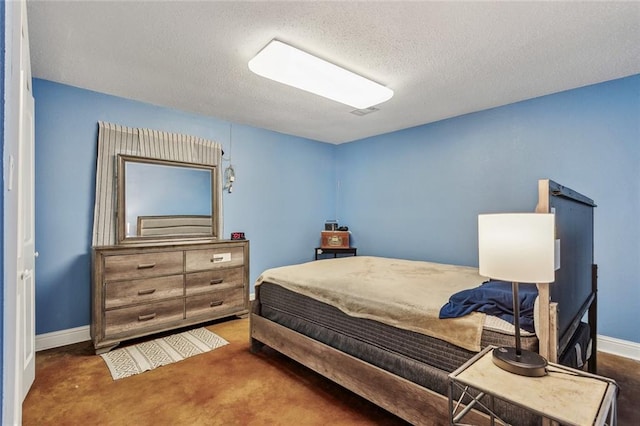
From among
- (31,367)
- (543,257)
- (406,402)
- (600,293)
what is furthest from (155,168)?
(600,293)

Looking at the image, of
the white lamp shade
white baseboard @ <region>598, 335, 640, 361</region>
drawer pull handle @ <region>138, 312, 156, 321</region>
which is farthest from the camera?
drawer pull handle @ <region>138, 312, 156, 321</region>

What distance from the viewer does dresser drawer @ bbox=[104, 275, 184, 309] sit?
262cm

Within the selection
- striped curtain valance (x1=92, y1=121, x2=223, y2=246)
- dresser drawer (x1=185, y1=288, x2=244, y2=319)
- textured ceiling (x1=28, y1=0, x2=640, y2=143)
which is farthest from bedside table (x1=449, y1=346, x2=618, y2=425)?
striped curtain valance (x1=92, y1=121, x2=223, y2=246)

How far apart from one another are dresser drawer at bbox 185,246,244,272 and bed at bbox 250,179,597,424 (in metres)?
0.80

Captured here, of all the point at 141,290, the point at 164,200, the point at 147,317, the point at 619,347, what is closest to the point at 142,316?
the point at 147,317

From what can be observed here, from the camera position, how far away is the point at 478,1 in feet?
5.45

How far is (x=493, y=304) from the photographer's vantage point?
1.52 meters

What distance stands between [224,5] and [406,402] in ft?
7.68

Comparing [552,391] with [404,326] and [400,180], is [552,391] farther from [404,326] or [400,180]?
[400,180]

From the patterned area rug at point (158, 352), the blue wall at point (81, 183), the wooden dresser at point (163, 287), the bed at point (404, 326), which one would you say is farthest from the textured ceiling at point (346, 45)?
the patterned area rug at point (158, 352)

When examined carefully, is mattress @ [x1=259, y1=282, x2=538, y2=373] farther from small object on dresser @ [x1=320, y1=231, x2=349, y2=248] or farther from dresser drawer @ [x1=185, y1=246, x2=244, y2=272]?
small object on dresser @ [x1=320, y1=231, x2=349, y2=248]

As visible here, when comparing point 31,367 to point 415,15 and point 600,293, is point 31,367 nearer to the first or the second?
point 415,15

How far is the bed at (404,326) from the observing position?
140cm

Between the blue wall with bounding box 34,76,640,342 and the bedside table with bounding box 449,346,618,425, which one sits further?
the blue wall with bounding box 34,76,640,342
